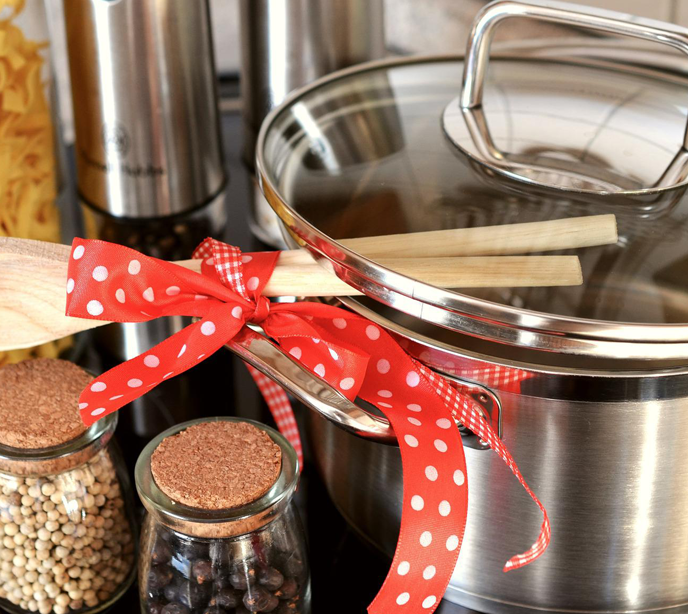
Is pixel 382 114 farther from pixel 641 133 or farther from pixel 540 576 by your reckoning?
pixel 540 576

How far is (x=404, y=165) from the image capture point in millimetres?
448

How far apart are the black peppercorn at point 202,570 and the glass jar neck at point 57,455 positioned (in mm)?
80

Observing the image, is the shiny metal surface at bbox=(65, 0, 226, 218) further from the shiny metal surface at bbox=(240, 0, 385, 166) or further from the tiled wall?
the tiled wall

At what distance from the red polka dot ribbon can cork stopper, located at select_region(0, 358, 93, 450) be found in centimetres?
4

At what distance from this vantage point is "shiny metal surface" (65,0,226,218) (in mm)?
537

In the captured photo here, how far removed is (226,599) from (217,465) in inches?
2.3

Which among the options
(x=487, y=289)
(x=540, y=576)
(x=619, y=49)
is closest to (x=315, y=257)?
(x=487, y=289)

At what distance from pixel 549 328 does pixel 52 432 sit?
0.24 metres

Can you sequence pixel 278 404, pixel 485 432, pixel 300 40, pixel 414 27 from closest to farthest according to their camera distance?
pixel 485 432 → pixel 278 404 → pixel 300 40 → pixel 414 27

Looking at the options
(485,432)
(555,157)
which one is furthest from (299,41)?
(485,432)

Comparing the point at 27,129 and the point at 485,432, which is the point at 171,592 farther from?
the point at 27,129

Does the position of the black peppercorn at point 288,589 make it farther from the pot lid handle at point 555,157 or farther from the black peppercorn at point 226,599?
the pot lid handle at point 555,157

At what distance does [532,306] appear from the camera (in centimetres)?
35

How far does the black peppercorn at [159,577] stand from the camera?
0.39 m
